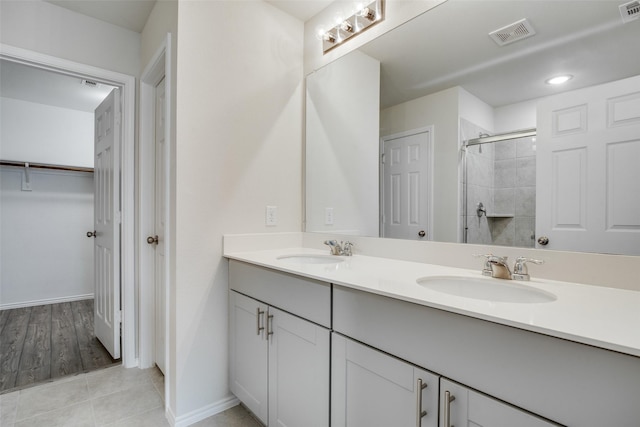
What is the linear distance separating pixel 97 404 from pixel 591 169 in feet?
8.43

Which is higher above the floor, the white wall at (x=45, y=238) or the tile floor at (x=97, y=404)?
the white wall at (x=45, y=238)

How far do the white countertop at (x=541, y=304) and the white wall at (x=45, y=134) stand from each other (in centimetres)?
383

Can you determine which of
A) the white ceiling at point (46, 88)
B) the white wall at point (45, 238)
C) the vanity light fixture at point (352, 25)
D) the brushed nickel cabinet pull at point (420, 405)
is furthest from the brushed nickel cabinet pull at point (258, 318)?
the white wall at point (45, 238)

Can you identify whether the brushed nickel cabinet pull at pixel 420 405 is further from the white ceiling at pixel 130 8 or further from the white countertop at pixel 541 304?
the white ceiling at pixel 130 8

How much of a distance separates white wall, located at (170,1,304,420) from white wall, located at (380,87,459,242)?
0.92 m

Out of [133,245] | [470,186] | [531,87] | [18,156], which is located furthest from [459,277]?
[18,156]

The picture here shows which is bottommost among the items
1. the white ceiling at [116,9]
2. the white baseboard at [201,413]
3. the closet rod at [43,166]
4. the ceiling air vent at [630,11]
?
the white baseboard at [201,413]

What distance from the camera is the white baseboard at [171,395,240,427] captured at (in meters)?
1.61

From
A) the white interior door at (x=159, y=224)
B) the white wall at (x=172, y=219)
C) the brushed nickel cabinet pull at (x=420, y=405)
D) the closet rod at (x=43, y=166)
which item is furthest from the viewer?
the closet rod at (x=43, y=166)

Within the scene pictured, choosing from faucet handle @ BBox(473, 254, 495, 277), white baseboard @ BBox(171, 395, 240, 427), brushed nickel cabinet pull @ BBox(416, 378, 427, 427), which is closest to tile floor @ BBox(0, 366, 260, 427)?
white baseboard @ BBox(171, 395, 240, 427)

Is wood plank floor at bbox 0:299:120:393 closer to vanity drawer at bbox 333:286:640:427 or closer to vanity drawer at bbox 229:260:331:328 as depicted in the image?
vanity drawer at bbox 229:260:331:328

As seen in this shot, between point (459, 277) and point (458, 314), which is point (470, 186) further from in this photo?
point (458, 314)

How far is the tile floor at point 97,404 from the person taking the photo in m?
1.64

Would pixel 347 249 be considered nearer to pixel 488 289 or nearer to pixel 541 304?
pixel 488 289
